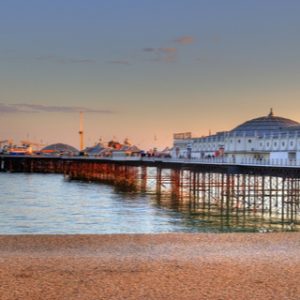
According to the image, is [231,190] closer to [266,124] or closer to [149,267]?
[266,124]

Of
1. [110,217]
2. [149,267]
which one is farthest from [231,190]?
[149,267]

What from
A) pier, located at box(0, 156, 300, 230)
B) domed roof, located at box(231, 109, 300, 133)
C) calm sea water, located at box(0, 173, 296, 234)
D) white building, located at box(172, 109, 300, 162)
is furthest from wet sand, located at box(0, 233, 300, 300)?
domed roof, located at box(231, 109, 300, 133)

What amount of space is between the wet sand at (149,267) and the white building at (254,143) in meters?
34.2

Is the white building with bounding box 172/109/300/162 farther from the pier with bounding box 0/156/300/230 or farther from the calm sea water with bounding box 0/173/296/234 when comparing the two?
the calm sea water with bounding box 0/173/296/234

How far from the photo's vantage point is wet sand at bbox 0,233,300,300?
1250cm

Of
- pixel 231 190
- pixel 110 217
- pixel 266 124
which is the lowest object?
pixel 110 217

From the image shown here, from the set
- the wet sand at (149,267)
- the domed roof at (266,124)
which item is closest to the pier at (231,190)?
the wet sand at (149,267)

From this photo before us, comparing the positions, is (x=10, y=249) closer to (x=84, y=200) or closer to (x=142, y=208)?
(x=142, y=208)

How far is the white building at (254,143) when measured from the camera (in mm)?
63688

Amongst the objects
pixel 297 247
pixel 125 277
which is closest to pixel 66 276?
pixel 125 277

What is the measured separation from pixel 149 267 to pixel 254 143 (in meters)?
62.3

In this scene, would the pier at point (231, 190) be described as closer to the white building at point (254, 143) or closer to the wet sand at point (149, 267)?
the white building at point (254, 143)

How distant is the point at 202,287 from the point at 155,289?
102 centimetres

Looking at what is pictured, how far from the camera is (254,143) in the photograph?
75.8m
